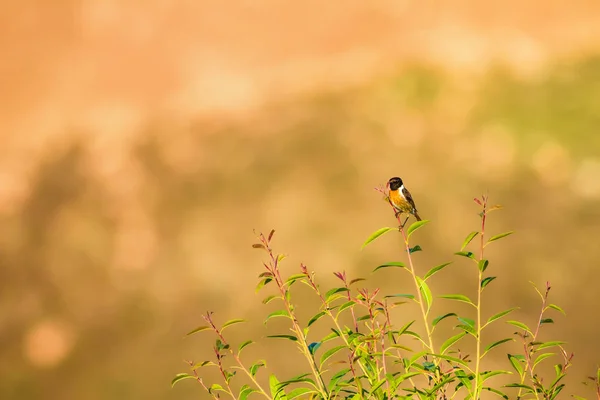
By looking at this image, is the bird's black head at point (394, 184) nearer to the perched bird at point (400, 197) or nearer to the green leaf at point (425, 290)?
the perched bird at point (400, 197)

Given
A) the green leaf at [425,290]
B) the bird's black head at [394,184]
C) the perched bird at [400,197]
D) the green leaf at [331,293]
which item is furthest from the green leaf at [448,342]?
the bird's black head at [394,184]

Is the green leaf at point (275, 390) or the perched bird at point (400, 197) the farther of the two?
the perched bird at point (400, 197)

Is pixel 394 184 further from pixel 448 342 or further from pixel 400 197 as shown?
pixel 448 342

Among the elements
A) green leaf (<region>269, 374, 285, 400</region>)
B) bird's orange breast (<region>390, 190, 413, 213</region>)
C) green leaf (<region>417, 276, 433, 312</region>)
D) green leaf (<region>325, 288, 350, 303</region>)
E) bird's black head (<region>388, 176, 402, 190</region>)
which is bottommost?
green leaf (<region>269, 374, 285, 400</region>)

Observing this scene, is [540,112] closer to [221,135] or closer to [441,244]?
[441,244]

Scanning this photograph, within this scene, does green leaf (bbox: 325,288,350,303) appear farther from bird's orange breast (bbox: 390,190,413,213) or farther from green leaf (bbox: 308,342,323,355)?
bird's orange breast (bbox: 390,190,413,213)

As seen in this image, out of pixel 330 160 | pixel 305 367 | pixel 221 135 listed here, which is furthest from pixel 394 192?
pixel 221 135

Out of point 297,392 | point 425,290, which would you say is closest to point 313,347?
point 297,392

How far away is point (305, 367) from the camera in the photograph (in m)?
5.23

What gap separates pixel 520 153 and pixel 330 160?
4.43 feet

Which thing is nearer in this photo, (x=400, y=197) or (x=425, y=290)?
(x=425, y=290)

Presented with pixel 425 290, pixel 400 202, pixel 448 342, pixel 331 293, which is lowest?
pixel 448 342

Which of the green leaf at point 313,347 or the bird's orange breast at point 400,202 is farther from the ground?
the bird's orange breast at point 400,202

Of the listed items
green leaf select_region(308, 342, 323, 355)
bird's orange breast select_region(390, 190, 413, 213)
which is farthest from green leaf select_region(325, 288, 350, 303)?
bird's orange breast select_region(390, 190, 413, 213)
